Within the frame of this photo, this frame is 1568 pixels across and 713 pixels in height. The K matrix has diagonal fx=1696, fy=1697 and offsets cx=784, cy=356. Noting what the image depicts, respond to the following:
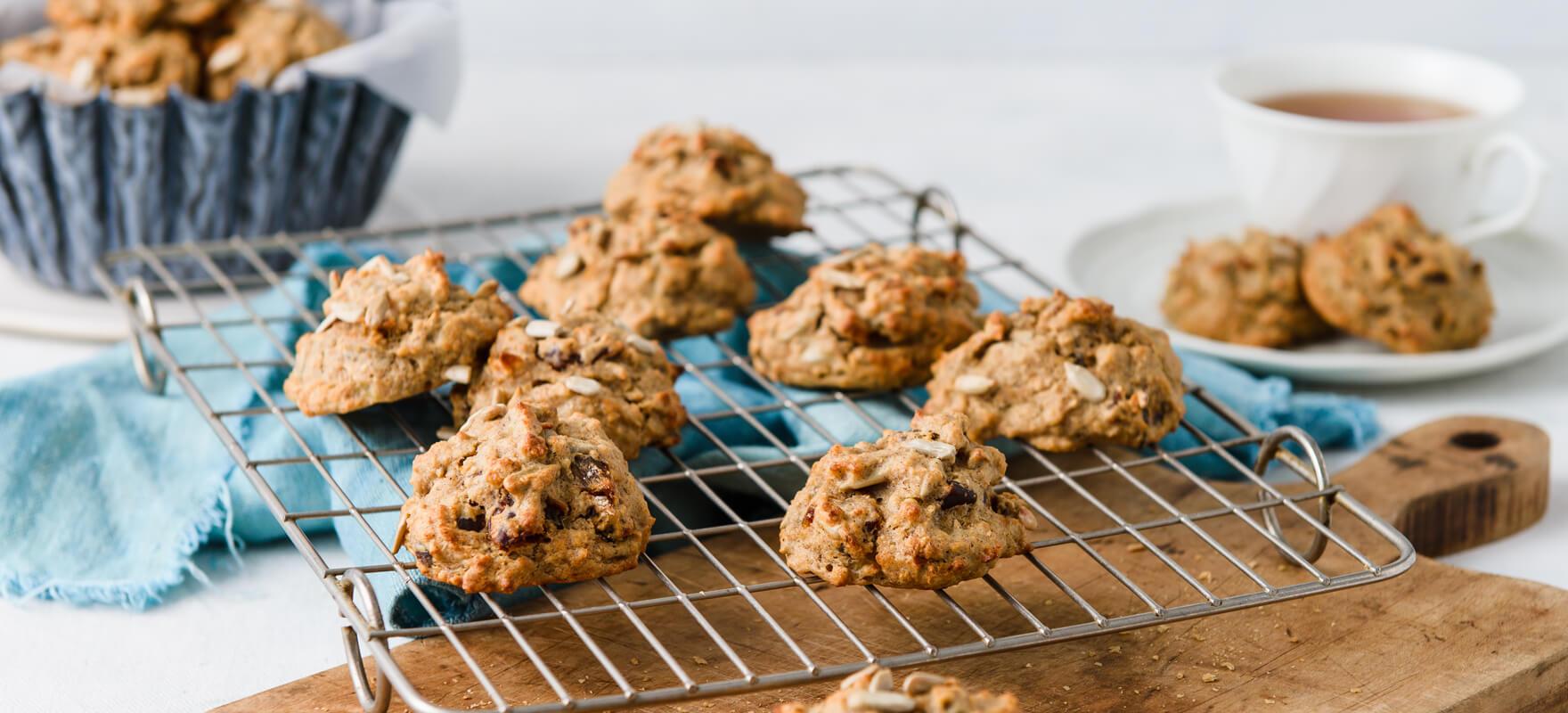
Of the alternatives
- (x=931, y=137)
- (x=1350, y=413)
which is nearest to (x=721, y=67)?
(x=931, y=137)

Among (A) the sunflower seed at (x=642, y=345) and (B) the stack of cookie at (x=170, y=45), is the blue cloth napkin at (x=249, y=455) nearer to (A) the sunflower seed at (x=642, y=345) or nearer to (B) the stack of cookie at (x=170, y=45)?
(A) the sunflower seed at (x=642, y=345)

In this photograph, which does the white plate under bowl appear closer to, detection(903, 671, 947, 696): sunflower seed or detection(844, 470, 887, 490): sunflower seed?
detection(844, 470, 887, 490): sunflower seed

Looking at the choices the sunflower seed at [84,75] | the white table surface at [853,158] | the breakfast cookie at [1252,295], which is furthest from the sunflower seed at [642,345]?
the sunflower seed at [84,75]

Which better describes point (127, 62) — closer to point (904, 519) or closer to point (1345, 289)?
point (904, 519)

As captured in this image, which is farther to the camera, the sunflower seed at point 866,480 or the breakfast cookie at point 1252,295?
the breakfast cookie at point 1252,295

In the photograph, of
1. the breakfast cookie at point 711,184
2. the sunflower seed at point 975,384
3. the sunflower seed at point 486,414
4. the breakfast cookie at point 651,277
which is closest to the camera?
the sunflower seed at point 486,414

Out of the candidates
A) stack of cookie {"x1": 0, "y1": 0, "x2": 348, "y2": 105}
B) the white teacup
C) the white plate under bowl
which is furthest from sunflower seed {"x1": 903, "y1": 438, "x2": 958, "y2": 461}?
stack of cookie {"x1": 0, "y1": 0, "x2": 348, "y2": 105}

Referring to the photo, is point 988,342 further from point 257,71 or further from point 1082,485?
point 257,71

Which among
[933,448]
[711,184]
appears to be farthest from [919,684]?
[711,184]
